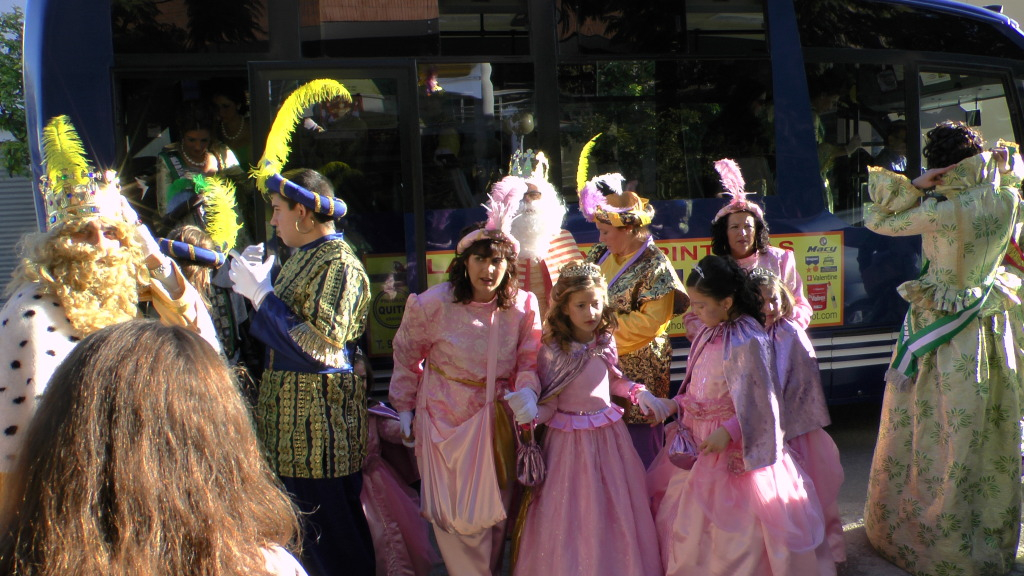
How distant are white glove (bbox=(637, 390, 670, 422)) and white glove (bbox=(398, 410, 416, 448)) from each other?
0.95 metres

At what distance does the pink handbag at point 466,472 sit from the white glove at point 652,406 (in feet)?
1.95

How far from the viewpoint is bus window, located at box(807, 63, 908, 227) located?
566 centimetres

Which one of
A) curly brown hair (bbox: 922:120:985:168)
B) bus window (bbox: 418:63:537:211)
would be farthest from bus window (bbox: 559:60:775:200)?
curly brown hair (bbox: 922:120:985:168)

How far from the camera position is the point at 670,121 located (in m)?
5.44

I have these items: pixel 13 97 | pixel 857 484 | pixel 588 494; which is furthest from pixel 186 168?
pixel 13 97

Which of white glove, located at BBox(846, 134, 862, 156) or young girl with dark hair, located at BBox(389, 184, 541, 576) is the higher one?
white glove, located at BBox(846, 134, 862, 156)

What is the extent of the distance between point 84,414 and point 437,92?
4031 millimetres

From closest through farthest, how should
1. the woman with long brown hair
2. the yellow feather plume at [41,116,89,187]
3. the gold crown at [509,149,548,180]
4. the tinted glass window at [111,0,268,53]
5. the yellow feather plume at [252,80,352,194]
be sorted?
the woman with long brown hair → the yellow feather plume at [41,116,89,187] → the yellow feather plume at [252,80,352,194] → the gold crown at [509,149,548,180] → the tinted glass window at [111,0,268,53]

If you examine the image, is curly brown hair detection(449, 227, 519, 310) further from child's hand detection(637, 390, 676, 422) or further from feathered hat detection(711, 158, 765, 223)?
feathered hat detection(711, 158, 765, 223)

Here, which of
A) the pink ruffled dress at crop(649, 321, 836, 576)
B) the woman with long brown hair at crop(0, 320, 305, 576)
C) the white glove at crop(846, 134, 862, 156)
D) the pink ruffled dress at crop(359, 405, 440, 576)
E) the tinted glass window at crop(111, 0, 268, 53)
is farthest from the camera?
the white glove at crop(846, 134, 862, 156)

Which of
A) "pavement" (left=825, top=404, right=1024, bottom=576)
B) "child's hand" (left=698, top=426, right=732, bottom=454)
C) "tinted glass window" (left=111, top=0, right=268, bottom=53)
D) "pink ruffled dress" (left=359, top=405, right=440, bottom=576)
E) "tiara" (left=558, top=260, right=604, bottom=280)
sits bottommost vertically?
"pavement" (left=825, top=404, right=1024, bottom=576)

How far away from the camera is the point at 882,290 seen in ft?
19.3

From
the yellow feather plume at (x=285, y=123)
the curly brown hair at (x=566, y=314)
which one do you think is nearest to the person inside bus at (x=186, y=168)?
the yellow feather plume at (x=285, y=123)

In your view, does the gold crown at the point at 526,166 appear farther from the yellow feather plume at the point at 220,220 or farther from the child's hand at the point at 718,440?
the child's hand at the point at 718,440
